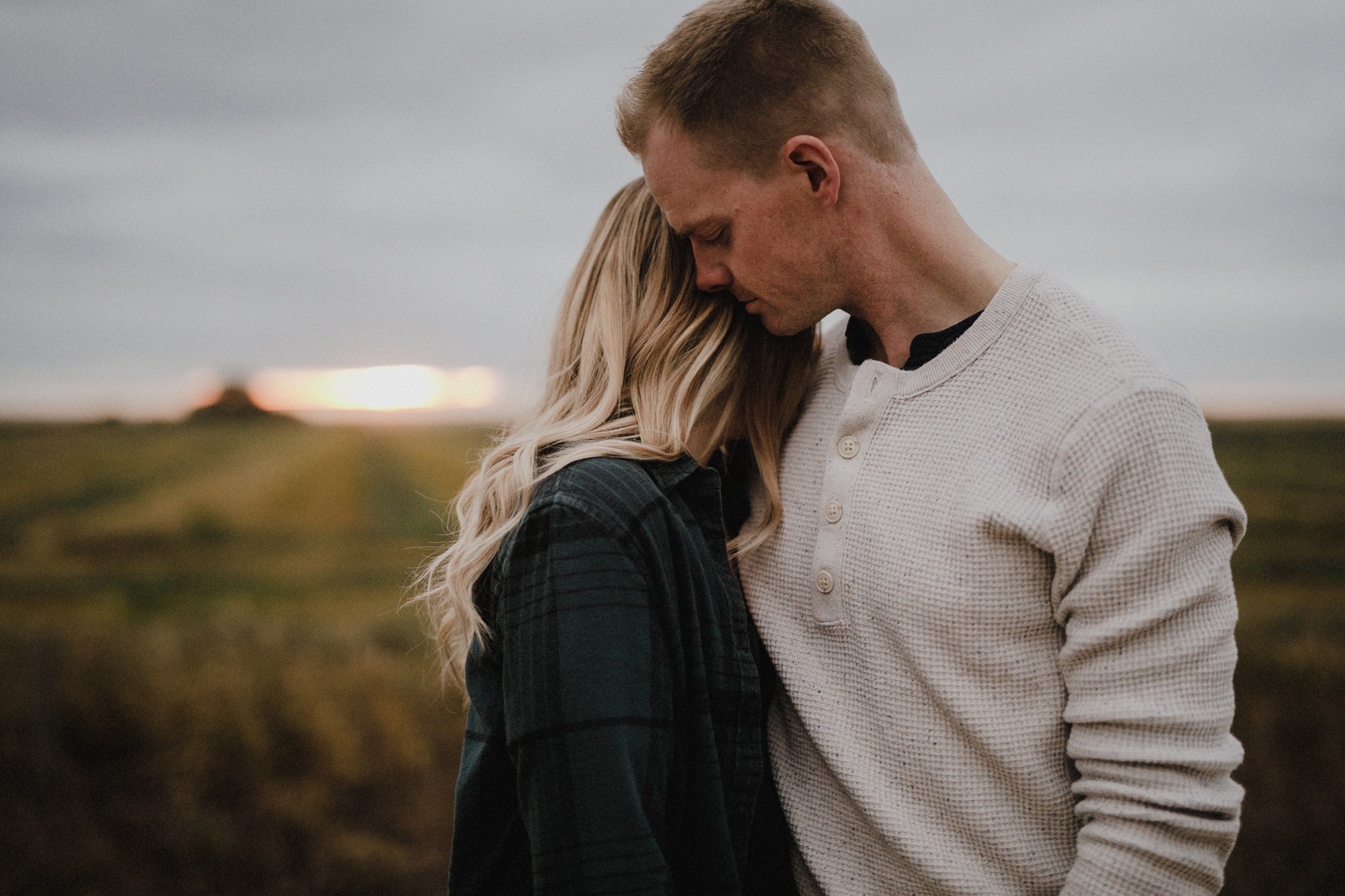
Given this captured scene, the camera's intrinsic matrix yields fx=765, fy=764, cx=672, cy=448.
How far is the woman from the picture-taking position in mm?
1039

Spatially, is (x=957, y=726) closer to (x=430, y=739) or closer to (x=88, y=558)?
(x=430, y=739)

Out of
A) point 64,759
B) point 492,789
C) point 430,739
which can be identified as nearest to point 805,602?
→ point 492,789

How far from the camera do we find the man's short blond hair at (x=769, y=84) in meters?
1.26

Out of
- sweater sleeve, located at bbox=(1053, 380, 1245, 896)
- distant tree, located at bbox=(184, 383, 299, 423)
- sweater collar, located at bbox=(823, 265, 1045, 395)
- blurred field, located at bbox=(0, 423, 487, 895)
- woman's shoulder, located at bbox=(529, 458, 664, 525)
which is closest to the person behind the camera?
sweater sleeve, located at bbox=(1053, 380, 1245, 896)

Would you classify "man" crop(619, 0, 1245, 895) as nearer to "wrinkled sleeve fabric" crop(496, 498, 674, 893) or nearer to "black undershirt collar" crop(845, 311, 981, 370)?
"black undershirt collar" crop(845, 311, 981, 370)

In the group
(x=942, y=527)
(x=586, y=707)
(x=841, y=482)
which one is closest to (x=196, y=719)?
(x=586, y=707)

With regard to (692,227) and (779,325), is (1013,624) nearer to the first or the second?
(779,325)

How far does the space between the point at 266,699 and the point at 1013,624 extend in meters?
9.92

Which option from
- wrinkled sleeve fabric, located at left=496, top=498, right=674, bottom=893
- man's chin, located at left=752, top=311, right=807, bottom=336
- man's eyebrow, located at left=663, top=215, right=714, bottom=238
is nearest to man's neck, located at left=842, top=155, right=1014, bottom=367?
man's chin, located at left=752, top=311, right=807, bottom=336

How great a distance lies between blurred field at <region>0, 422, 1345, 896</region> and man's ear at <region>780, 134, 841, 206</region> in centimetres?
80

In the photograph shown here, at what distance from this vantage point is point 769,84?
1.26m

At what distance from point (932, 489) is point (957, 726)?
1.19 ft

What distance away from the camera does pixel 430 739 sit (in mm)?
8633

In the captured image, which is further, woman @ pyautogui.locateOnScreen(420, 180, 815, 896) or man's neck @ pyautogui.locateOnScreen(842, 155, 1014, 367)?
man's neck @ pyautogui.locateOnScreen(842, 155, 1014, 367)
